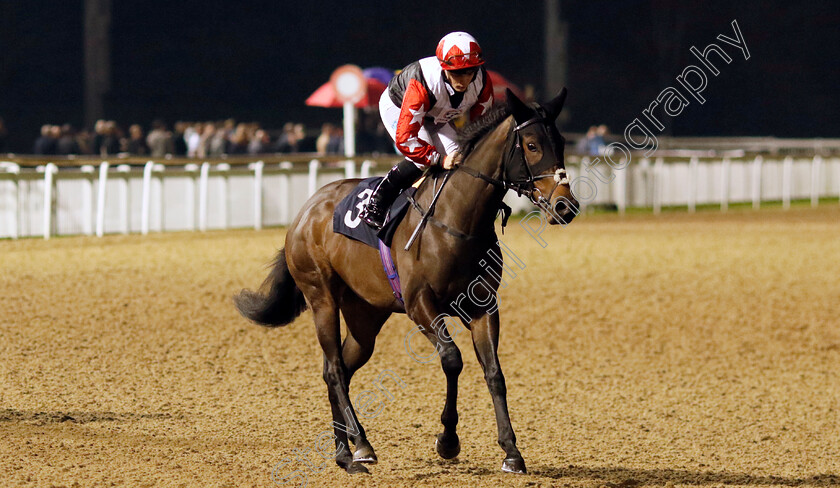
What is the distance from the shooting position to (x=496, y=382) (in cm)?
521

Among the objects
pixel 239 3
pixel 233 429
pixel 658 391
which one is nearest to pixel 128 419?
pixel 233 429

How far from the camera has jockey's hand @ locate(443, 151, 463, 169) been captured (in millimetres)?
5480

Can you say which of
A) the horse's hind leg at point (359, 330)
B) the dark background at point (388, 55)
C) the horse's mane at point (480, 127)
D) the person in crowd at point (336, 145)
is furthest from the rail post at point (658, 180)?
the horse's mane at point (480, 127)

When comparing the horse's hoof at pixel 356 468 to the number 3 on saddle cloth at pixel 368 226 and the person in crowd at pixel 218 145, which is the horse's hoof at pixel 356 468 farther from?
the person in crowd at pixel 218 145

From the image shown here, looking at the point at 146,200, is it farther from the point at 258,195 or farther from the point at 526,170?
the point at 526,170

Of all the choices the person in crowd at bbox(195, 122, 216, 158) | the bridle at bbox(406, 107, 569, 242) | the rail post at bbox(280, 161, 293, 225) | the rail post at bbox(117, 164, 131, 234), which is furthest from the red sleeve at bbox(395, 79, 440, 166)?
the person in crowd at bbox(195, 122, 216, 158)

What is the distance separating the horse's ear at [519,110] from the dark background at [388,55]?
24.2m

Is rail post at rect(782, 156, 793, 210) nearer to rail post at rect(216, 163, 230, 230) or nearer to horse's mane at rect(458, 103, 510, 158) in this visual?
rail post at rect(216, 163, 230, 230)

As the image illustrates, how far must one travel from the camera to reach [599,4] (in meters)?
37.9

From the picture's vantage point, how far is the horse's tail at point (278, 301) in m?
6.62

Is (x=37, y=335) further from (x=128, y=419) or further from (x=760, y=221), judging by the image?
(x=760, y=221)

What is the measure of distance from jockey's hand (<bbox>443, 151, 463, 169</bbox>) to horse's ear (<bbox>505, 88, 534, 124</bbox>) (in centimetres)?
44

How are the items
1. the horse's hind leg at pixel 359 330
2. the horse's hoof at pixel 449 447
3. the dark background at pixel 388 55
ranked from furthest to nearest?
the dark background at pixel 388 55 < the horse's hind leg at pixel 359 330 < the horse's hoof at pixel 449 447

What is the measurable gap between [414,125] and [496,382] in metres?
1.36
